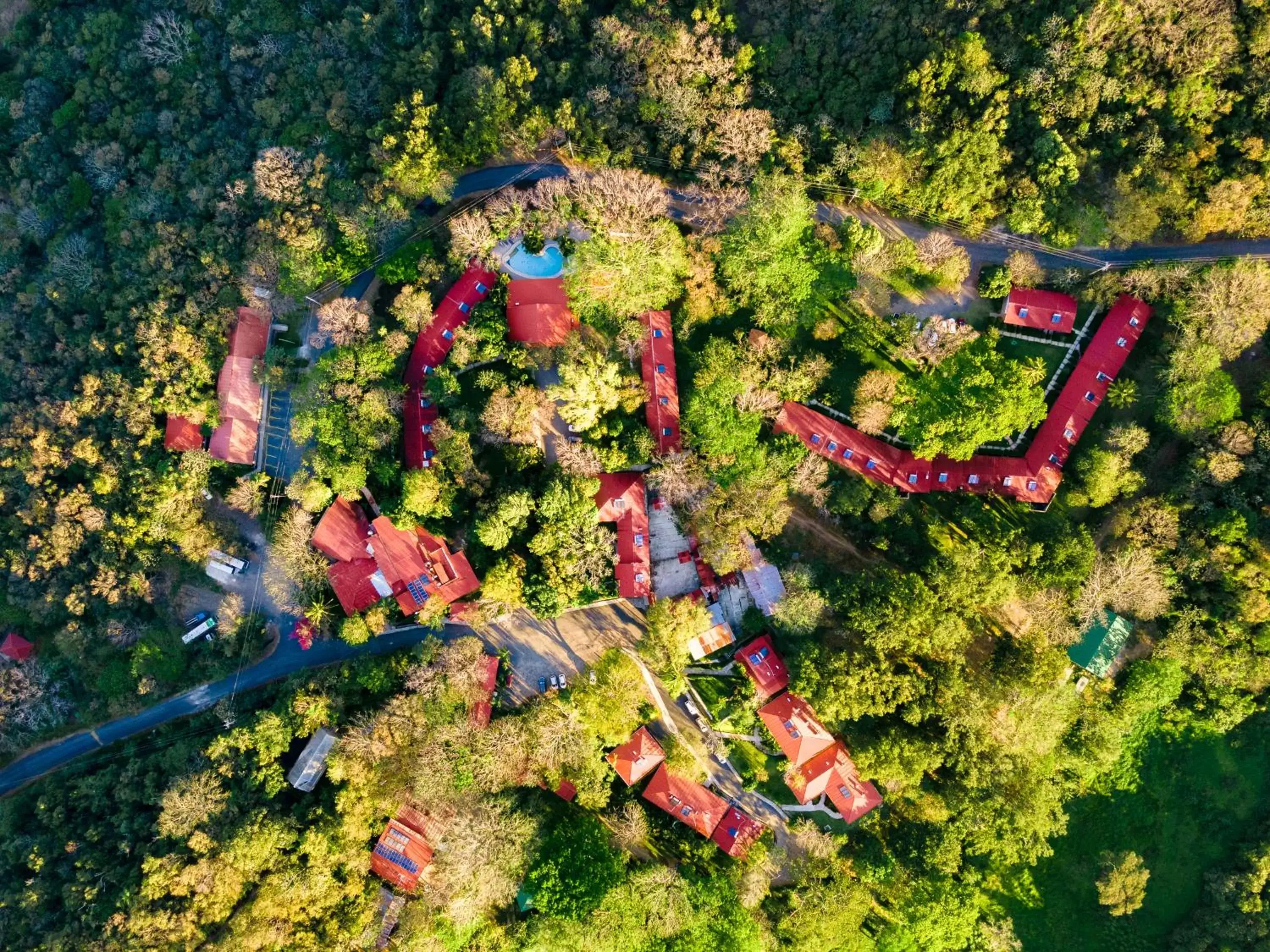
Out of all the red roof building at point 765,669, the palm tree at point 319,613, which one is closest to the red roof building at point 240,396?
the palm tree at point 319,613

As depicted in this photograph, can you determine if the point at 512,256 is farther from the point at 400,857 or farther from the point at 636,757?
the point at 400,857

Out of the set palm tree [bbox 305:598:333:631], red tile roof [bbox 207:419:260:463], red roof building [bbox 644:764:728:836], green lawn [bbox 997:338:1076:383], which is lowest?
red roof building [bbox 644:764:728:836]

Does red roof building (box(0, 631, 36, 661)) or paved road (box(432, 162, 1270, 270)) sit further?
red roof building (box(0, 631, 36, 661))

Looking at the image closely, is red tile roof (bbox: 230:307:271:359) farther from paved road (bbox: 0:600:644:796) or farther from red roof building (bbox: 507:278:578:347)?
paved road (bbox: 0:600:644:796)

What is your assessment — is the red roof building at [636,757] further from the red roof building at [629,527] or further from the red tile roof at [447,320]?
the red tile roof at [447,320]

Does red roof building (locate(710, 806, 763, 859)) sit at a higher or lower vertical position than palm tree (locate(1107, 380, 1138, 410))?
lower

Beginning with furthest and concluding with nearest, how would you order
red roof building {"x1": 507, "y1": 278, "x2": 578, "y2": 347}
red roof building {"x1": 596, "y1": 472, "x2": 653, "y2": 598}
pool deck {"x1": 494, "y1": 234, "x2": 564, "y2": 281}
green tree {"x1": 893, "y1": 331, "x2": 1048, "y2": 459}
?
pool deck {"x1": 494, "y1": 234, "x2": 564, "y2": 281} < red roof building {"x1": 507, "y1": 278, "x2": 578, "y2": 347} < red roof building {"x1": 596, "y1": 472, "x2": 653, "y2": 598} < green tree {"x1": 893, "y1": 331, "x2": 1048, "y2": 459}

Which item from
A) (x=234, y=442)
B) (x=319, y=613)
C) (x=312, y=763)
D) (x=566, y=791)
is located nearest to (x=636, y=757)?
(x=566, y=791)

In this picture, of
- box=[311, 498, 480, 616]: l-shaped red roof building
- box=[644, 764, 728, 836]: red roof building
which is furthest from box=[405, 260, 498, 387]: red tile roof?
box=[644, 764, 728, 836]: red roof building
